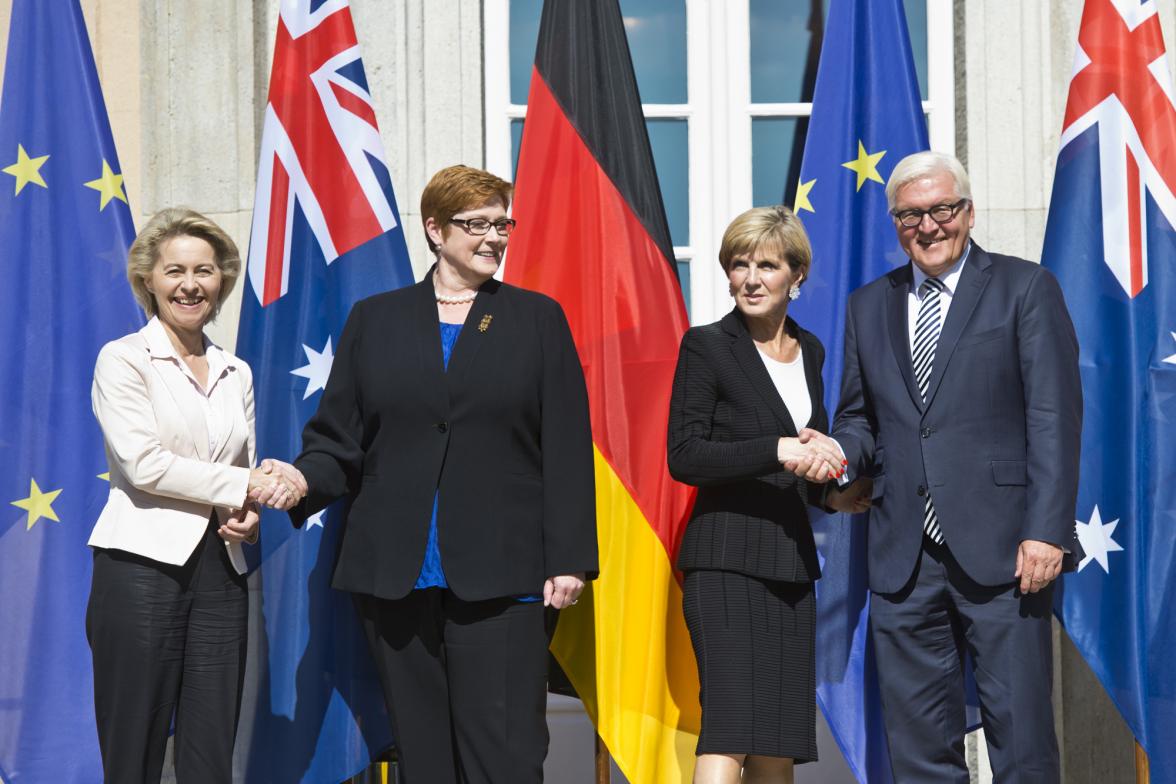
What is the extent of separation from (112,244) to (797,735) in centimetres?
237

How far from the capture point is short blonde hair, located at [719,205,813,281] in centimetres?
334

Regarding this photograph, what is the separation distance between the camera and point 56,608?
12.6 feet

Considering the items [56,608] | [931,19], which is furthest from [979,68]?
[56,608]

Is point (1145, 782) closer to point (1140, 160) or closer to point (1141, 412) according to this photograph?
point (1141, 412)

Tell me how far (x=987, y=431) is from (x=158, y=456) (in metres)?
1.93

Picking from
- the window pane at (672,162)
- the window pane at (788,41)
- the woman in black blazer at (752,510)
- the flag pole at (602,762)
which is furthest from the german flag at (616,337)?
the window pane at (788,41)

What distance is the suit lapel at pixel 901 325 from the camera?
10.7 feet

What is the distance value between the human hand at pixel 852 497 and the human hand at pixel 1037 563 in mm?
486

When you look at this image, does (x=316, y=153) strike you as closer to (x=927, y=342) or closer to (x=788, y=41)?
(x=927, y=342)

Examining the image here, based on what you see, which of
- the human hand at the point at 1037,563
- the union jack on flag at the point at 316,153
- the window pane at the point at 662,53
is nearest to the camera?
the human hand at the point at 1037,563

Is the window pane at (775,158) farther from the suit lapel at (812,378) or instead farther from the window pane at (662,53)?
the suit lapel at (812,378)

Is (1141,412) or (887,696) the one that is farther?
(1141,412)

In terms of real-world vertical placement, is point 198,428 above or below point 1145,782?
above

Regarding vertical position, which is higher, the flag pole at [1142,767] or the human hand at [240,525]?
the human hand at [240,525]
